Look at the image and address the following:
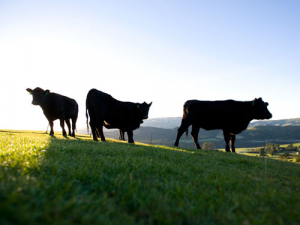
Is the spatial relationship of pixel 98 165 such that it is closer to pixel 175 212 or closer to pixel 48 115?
pixel 175 212

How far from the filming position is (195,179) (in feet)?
13.1

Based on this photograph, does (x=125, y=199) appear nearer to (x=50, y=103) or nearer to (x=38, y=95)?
(x=38, y=95)

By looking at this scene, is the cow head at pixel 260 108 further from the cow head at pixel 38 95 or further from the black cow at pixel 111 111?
the cow head at pixel 38 95

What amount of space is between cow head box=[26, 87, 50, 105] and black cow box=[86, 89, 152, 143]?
4.19 meters

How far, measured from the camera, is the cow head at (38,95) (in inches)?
609

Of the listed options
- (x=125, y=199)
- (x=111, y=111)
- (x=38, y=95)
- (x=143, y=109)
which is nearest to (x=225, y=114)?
(x=143, y=109)

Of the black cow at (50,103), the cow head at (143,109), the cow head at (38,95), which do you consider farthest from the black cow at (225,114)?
the cow head at (38,95)

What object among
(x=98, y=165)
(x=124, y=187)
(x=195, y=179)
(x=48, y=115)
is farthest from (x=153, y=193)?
(x=48, y=115)

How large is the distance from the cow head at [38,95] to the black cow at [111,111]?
4188 millimetres

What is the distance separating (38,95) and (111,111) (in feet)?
20.2

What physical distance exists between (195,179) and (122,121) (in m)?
11.0

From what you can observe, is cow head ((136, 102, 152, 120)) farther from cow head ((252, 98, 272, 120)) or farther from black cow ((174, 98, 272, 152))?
cow head ((252, 98, 272, 120))

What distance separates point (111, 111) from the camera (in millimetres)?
14102

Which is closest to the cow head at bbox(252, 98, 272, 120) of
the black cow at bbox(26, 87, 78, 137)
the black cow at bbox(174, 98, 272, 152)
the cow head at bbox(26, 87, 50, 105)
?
the black cow at bbox(174, 98, 272, 152)
